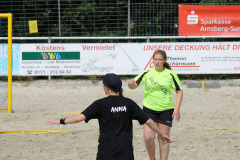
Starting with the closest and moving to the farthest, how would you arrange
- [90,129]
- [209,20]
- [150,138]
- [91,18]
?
[150,138] → [90,129] → [209,20] → [91,18]

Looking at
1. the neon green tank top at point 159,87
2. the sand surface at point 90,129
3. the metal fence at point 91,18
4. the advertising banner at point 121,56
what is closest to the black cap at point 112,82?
the neon green tank top at point 159,87

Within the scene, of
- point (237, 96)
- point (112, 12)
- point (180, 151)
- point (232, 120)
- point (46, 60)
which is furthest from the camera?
point (112, 12)

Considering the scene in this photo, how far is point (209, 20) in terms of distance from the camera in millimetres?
16250

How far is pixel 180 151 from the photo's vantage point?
7023mm

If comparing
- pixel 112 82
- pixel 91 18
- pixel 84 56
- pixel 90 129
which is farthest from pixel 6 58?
pixel 112 82

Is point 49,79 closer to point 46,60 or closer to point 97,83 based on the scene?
point 46,60

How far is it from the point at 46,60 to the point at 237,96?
719 centimetres

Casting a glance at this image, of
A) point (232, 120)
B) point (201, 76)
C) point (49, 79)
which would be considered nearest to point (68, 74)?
point (49, 79)

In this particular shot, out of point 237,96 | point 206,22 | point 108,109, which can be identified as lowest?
point 237,96

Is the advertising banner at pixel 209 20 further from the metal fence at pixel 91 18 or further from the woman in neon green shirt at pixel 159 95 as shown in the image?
the woman in neon green shirt at pixel 159 95

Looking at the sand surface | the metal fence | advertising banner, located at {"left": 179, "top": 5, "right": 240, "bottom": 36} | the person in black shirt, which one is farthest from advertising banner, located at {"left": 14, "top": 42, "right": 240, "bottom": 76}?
the person in black shirt

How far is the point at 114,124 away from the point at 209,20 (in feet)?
42.4

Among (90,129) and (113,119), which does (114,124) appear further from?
(90,129)

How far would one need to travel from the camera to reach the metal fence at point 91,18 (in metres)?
16.7
